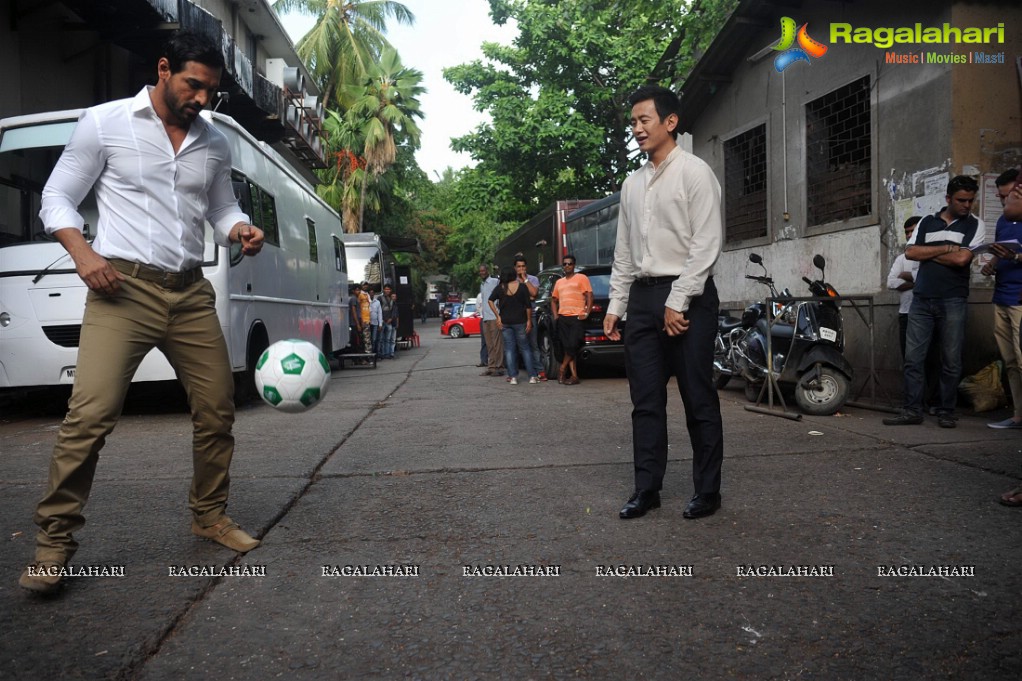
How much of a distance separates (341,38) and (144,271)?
35.1 metres

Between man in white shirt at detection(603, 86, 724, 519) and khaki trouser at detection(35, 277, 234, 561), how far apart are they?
185 centimetres

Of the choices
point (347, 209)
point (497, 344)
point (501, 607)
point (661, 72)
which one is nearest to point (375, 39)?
point (347, 209)

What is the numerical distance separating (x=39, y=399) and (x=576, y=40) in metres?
19.8

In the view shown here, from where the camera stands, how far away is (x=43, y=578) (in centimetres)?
296

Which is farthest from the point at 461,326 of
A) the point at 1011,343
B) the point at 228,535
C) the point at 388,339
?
the point at 228,535

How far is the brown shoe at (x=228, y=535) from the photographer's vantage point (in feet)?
11.7

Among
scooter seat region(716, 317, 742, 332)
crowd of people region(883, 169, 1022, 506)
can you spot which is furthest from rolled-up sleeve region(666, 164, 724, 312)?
scooter seat region(716, 317, 742, 332)

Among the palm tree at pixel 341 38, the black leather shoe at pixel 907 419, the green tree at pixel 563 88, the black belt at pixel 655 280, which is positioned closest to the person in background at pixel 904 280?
the black leather shoe at pixel 907 419

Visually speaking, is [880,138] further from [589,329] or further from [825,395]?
[589,329]

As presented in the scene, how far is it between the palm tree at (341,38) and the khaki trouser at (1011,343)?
3219cm

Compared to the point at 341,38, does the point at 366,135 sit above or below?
below

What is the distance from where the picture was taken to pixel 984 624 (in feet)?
8.62

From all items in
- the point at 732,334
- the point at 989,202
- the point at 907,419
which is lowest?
the point at 907,419

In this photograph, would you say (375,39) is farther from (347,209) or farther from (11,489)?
(11,489)
